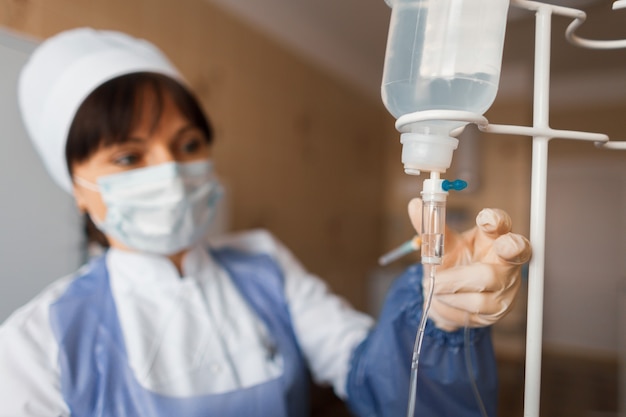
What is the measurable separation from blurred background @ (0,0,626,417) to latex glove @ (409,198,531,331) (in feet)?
0.33

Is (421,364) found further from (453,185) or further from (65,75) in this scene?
(65,75)

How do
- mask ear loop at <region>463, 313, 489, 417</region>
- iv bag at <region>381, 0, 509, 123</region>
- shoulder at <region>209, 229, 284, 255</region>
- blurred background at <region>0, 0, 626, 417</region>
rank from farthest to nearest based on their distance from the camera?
shoulder at <region>209, 229, 284, 255</region>
blurred background at <region>0, 0, 626, 417</region>
mask ear loop at <region>463, 313, 489, 417</region>
iv bag at <region>381, 0, 509, 123</region>

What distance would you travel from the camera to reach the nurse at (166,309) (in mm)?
585

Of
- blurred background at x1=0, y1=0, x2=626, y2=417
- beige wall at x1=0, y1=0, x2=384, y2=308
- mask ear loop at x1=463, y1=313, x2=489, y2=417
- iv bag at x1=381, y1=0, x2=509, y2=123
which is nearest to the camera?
iv bag at x1=381, y1=0, x2=509, y2=123

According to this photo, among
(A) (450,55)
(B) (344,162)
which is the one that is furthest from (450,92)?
(B) (344,162)

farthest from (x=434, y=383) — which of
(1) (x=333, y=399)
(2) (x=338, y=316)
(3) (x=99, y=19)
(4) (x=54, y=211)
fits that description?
(3) (x=99, y=19)

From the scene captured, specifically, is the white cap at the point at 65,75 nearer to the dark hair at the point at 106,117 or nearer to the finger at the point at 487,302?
the dark hair at the point at 106,117

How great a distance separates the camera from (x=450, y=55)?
39 cm

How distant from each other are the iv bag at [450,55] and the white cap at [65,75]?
0.55m

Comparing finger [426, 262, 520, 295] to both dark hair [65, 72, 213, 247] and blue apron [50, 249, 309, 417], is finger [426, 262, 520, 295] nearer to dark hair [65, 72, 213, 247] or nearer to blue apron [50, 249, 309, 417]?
blue apron [50, 249, 309, 417]

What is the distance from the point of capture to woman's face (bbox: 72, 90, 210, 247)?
746 millimetres

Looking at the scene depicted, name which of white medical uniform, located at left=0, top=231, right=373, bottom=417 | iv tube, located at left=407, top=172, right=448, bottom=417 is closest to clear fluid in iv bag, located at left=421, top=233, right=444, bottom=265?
iv tube, located at left=407, top=172, right=448, bottom=417

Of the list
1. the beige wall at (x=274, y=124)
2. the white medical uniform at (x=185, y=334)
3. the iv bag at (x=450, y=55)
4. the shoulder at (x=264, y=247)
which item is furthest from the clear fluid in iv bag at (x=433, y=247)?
the beige wall at (x=274, y=124)

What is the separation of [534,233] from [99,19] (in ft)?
3.46
